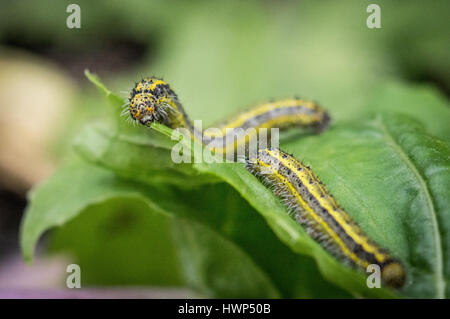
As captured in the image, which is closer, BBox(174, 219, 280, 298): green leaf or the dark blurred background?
BBox(174, 219, 280, 298): green leaf

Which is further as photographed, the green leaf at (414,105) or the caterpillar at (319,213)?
the green leaf at (414,105)

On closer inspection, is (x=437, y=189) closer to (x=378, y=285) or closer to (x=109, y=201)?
(x=378, y=285)

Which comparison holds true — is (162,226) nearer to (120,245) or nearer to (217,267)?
(120,245)

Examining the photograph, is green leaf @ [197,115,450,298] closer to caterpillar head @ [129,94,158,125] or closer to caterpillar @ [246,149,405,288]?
caterpillar @ [246,149,405,288]

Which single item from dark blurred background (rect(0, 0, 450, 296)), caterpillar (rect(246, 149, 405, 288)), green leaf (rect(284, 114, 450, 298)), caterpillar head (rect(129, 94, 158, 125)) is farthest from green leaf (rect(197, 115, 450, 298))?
dark blurred background (rect(0, 0, 450, 296))

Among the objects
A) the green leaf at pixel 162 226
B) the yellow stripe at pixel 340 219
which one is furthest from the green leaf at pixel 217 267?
the yellow stripe at pixel 340 219

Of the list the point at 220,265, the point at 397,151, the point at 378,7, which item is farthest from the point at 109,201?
the point at 378,7

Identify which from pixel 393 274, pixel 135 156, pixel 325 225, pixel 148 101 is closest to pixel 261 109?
pixel 148 101

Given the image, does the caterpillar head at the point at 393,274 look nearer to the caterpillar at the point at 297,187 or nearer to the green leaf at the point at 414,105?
the caterpillar at the point at 297,187

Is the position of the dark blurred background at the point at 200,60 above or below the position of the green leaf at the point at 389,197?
above

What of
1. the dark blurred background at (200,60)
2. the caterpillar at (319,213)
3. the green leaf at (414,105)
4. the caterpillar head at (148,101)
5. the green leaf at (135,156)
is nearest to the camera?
the caterpillar at (319,213)
